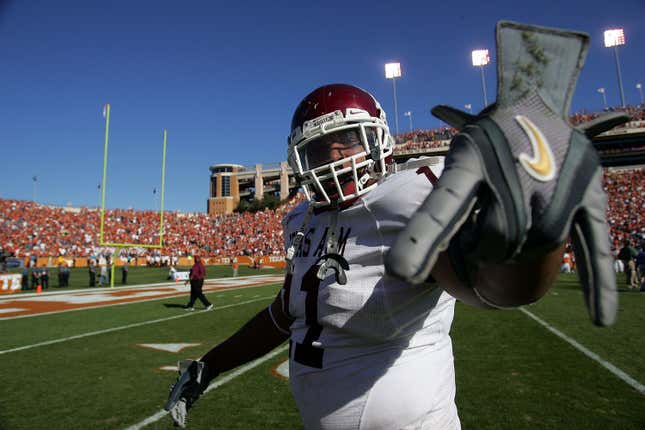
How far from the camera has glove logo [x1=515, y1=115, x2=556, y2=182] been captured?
2.57ft

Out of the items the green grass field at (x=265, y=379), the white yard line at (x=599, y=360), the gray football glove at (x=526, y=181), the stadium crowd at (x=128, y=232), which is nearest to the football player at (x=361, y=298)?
the gray football glove at (x=526, y=181)

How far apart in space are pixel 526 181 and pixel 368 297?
0.70 metres

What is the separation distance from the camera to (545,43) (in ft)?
2.73

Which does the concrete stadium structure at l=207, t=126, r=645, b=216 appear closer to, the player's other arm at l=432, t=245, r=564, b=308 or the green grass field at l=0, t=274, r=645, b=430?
the green grass field at l=0, t=274, r=645, b=430

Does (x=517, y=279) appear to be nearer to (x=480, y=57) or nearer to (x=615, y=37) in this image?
(x=480, y=57)

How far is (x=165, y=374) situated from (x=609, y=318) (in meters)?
5.57

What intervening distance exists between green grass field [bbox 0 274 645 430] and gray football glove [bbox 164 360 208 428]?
2.11m

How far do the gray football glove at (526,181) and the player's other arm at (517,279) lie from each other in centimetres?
4

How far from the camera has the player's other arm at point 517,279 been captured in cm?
85

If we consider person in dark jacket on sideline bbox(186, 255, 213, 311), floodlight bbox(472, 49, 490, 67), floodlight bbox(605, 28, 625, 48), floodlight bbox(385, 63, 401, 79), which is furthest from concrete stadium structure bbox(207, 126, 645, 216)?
person in dark jacket on sideline bbox(186, 255, 213, 311)

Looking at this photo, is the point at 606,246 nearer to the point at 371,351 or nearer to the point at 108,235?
the point at 371,351

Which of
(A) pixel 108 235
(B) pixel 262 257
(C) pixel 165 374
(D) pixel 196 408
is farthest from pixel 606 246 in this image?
(A) pixel 108 235

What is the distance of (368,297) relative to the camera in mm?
1357

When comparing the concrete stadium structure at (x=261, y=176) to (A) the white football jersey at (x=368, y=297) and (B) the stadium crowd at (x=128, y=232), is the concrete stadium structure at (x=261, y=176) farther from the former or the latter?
(A) the white football jersey at (x=368, y=297)
